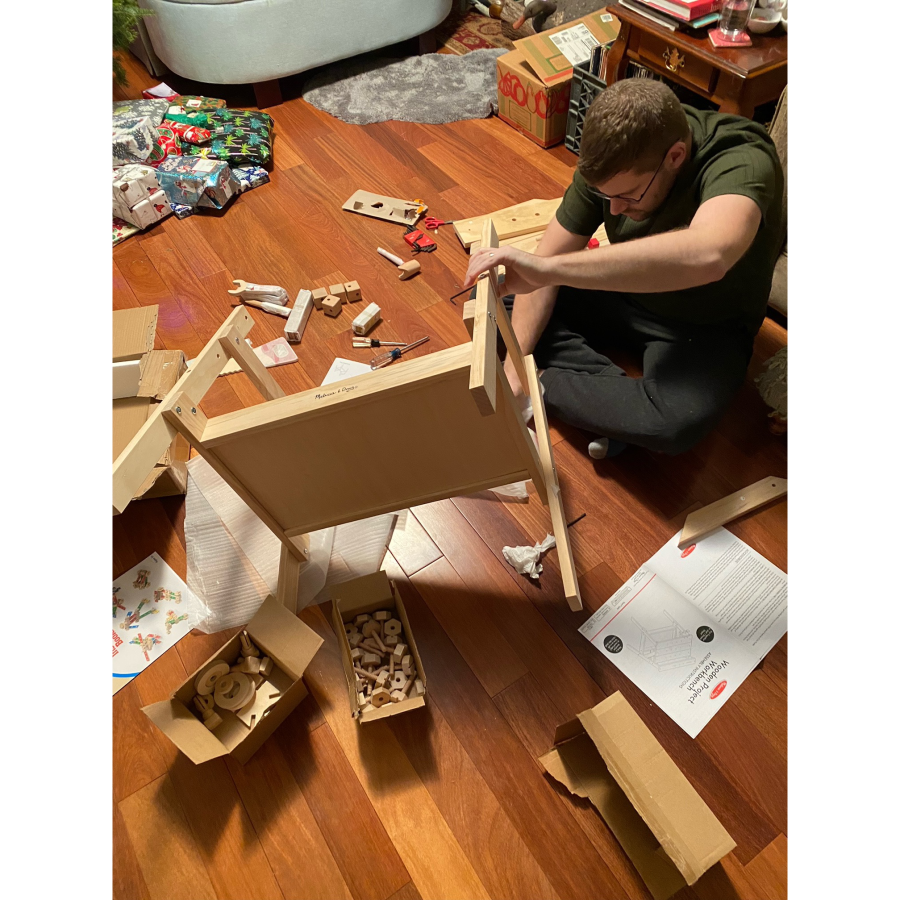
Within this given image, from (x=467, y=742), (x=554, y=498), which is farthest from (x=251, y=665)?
(x=554, y=498)

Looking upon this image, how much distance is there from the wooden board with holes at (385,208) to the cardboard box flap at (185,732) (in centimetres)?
176

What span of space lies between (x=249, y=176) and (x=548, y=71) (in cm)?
122

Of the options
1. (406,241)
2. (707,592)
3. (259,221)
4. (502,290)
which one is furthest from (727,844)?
(259,221)

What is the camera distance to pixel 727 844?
41.1 inches

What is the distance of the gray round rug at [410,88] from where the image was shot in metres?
2.79

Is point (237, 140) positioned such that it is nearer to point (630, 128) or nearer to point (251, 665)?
point (630, 128)

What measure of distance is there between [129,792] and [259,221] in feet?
6.31

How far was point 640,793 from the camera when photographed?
109 centimetres

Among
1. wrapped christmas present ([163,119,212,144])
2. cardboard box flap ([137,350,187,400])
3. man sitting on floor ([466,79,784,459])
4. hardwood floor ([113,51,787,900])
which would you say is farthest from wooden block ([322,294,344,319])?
wrapped christmas present ([163,119,212,144])

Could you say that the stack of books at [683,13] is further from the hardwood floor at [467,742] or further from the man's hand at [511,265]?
the man's hand at [511,265]

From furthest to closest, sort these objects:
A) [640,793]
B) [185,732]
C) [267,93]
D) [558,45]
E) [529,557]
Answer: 1. [267,93]
2. [558,45]
3. [529,557]
4. [185,732]
5. [640,793]

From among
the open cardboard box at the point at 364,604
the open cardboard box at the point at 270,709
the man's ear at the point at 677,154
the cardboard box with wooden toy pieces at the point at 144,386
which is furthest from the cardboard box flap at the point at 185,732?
the man's ear at the point at 677,154

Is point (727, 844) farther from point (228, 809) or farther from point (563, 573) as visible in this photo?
point (228, 809)

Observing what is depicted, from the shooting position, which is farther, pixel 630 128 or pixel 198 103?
pixel 198 103
